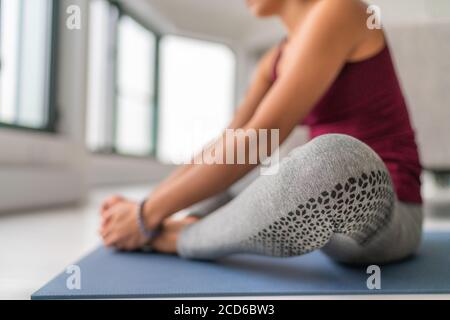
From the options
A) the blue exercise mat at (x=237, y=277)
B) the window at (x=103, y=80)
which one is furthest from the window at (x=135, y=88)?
the blue exercise mat at (x=237, y=277)

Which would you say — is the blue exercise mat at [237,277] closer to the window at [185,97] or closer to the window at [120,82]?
the window at [120,82]

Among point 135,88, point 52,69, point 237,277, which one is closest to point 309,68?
point 237,277

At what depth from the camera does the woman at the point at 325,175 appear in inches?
27.7

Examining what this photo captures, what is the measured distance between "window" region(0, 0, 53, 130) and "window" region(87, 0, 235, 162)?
75.1 inches

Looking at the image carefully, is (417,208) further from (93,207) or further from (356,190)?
(93,207)

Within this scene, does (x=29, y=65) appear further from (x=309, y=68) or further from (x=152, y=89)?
(x=152, y=89)

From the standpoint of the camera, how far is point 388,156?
90 centimetres

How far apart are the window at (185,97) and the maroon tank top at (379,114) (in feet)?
15.4

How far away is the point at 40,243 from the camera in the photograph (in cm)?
134

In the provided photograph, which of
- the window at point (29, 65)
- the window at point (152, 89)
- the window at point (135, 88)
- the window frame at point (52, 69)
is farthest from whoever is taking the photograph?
the window at point (135, 88)

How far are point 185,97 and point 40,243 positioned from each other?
4746 mm

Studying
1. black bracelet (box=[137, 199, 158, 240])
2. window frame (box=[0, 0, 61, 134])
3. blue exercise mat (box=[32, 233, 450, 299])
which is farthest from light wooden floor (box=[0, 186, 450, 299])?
window frame (box=[0, 0, 61, 134])

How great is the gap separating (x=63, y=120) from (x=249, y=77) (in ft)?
14.9

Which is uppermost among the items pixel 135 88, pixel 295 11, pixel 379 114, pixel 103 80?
pixel 135 88
